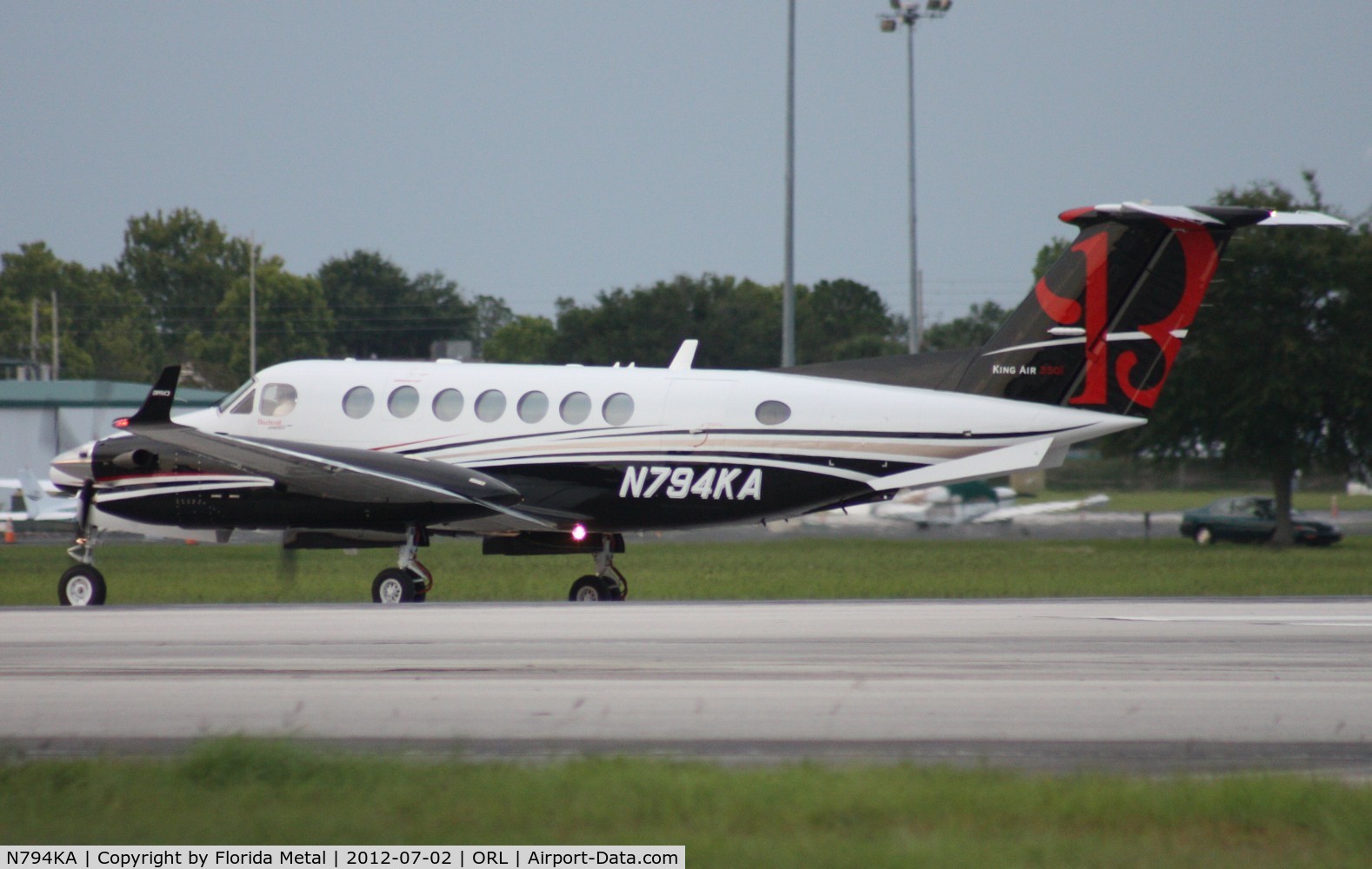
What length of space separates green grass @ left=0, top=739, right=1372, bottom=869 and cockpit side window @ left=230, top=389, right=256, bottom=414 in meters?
12.1

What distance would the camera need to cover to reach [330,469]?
17328 mm

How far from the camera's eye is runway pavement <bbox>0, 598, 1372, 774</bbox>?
7.95 metres

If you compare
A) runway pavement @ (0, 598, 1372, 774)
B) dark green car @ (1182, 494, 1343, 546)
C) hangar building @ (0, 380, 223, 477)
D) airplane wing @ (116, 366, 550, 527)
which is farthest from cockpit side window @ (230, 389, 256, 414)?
hangar building @ (0, 380, 223, 477)

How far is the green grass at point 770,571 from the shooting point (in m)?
22.4

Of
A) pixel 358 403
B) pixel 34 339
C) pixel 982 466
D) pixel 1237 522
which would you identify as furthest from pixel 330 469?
pixel 34 339

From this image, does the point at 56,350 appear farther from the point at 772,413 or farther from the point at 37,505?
the point at 772,413

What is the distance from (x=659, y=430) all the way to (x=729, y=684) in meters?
8.94

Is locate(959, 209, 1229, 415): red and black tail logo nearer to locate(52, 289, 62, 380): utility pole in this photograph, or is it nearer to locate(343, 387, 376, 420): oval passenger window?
locate(343, 387, 376, 420): oval passenger window

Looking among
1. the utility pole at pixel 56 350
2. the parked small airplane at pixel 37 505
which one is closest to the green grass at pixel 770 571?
the parked small airplane at pixel 37 505

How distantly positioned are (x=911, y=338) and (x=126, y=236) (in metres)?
87.3

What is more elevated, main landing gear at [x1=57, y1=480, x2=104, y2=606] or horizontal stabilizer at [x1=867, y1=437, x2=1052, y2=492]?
horizontal stabilizer at [x1=867, y1=437, x2=1052, y2=492]

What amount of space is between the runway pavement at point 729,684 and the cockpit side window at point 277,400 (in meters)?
5.01

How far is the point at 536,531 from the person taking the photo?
62.2ft

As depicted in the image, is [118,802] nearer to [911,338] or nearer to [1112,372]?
[1112,372]
